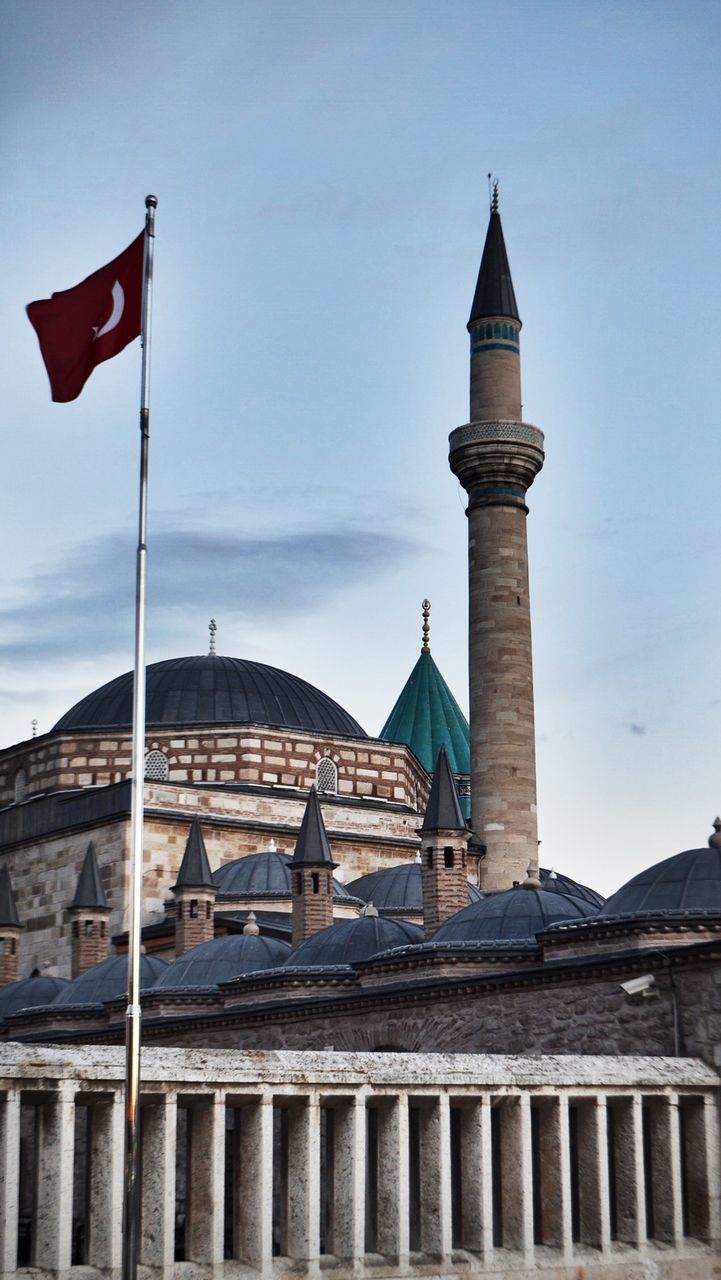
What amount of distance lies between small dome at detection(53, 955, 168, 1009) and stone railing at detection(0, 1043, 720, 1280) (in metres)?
17.6

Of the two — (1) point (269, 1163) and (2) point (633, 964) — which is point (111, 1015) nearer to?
(2) point (633, 964)

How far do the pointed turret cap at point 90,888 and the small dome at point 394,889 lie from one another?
540 cm

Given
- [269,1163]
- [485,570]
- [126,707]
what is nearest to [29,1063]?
[269,1163]

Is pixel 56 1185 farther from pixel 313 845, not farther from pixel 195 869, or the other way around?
pixel 195 869

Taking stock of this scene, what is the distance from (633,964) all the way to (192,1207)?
24.5ft

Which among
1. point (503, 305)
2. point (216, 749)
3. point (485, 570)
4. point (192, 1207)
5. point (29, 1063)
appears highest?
point (503, 305)

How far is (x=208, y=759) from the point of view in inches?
1902

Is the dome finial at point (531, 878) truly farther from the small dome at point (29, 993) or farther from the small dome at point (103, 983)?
the small dome at point (29, 993)

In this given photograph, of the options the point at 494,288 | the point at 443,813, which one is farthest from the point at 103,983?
the point at 494,288

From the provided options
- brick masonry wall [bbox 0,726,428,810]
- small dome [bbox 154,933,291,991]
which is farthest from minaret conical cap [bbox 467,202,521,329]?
small dome [bbox 154,933,291,991]

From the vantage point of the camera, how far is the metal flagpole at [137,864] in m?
13.1

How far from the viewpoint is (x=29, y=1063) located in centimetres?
1405

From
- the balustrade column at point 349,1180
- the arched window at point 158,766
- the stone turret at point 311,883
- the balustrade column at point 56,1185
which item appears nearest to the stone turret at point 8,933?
the arched window at point 158,766

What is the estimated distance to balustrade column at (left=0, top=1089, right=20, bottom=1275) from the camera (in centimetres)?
1368
